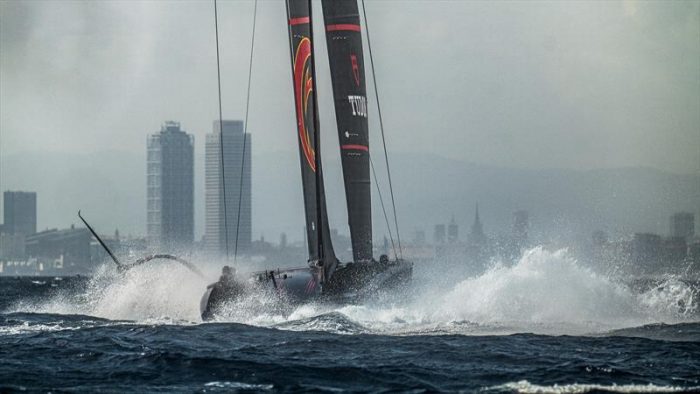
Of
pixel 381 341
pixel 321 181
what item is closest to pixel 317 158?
pixel 321 181

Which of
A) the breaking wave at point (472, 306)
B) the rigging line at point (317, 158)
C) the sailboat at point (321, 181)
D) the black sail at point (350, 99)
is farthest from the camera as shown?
the black sail at point (350, 99)

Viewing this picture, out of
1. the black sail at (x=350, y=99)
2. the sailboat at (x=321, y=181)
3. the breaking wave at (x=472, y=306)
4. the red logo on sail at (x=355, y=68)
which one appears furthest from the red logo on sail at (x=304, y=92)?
the breaking wave at (x=472, y=306)

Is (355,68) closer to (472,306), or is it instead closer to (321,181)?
(321,181)

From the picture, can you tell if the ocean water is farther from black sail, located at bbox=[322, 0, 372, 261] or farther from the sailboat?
black sail, located at bbox=[322, 0, 372, 261]

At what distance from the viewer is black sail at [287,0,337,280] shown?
34.7 m

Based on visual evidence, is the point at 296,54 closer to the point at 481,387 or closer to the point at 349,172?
the point at 349,172

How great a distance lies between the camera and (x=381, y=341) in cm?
2602

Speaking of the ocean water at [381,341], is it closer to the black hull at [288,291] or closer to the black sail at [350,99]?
the black hull at [288,291]

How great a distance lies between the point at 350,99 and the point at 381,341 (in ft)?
48.4

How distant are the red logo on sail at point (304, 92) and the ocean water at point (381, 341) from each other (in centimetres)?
518

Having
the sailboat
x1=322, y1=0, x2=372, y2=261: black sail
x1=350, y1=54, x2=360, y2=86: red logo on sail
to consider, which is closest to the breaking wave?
the sailboat

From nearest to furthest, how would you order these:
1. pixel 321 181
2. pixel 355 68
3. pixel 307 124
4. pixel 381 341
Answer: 1. pixel 381 341
2. pixel 321 181
3. pixel 307 124
4. pixel 355 68

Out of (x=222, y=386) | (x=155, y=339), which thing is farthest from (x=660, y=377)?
(x=155, y=339)

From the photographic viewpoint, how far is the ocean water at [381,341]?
20125 millimetres
